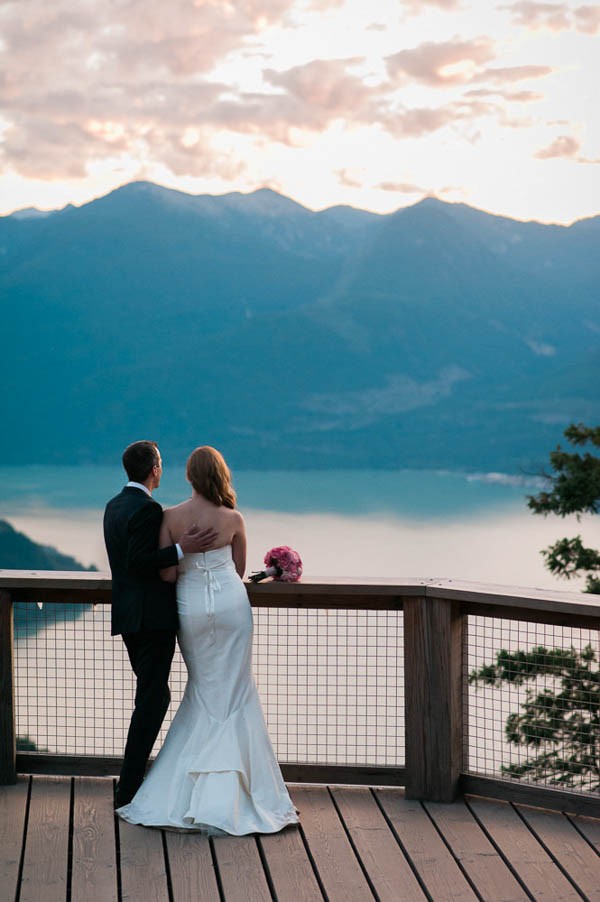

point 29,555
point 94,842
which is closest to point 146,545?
point 94,842

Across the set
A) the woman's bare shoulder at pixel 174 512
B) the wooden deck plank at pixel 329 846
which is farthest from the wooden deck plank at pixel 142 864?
the woman's bare shoulder at pixel 174 512

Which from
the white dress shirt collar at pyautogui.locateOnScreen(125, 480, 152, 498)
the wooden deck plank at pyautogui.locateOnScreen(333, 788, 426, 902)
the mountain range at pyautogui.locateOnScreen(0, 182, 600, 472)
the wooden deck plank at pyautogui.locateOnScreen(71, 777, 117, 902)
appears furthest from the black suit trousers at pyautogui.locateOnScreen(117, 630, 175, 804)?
the mountain range at pyautogui.locateOnScreen(0, 182, 600, 472)

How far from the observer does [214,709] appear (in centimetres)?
375

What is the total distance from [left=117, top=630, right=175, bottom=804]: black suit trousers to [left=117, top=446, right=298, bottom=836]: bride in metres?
0.06

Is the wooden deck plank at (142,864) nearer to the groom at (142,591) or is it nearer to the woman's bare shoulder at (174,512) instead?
the groom at (142,591)

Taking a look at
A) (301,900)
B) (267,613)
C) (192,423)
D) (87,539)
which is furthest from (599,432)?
(192,423)

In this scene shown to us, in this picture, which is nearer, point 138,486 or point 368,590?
point 138,486

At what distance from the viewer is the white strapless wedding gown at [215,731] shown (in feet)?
11.9

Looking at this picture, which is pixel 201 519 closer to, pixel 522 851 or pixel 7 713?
pixel 7 713

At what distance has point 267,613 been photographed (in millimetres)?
4090

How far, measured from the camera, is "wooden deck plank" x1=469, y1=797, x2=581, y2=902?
3.19 meters

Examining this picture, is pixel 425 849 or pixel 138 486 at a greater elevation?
pixel 138 486

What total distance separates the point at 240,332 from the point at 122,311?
11011mm

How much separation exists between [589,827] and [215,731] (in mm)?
1388
